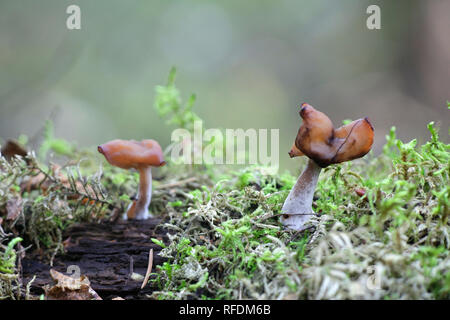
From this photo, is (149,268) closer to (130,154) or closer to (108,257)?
(108,257)

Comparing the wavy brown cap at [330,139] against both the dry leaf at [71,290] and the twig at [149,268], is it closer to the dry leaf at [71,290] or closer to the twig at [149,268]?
the twig at [149,268]

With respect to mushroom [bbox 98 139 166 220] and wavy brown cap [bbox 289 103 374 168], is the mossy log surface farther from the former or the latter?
wavy brown cap [bbox 289 103 374 168]

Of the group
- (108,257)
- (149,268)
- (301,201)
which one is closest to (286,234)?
(301,201)

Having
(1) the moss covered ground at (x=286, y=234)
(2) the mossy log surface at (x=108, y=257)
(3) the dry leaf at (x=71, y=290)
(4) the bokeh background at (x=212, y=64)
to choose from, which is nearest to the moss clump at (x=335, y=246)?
(1) the moss covered ground at (x=286, y=234)

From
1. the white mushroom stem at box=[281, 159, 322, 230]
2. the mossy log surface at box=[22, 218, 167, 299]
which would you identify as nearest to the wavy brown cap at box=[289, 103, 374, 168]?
the white mushroom stem at box=[281, 159, 322, 230]
